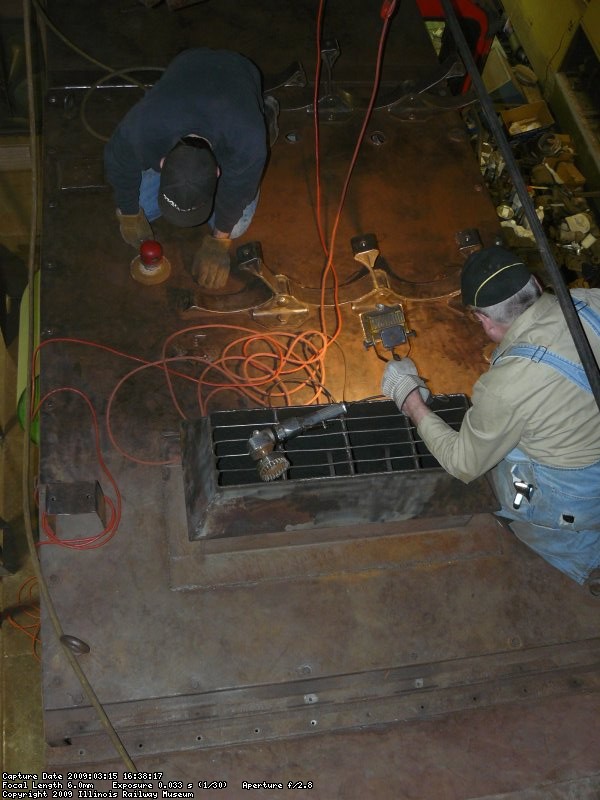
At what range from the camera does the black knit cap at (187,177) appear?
2457 millimetres

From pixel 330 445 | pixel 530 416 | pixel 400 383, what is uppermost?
pixel 530 416

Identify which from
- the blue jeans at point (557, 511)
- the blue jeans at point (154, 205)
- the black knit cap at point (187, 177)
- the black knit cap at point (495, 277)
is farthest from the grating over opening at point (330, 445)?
the blue jeans at point (154, 205)

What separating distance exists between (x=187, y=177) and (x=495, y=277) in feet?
3.60

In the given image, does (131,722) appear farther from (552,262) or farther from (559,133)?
(559,133)

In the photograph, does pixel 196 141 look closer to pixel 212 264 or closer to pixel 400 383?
pixel 212 264

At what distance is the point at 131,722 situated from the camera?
2.17 meters

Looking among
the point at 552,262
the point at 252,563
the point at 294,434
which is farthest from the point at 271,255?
the point at 552,262

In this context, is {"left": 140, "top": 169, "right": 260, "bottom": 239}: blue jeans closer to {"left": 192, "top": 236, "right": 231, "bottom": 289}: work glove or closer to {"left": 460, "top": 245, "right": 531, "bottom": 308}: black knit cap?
{"left": 192, "top": 236, "right": 231, "bottom": 289}: work glove

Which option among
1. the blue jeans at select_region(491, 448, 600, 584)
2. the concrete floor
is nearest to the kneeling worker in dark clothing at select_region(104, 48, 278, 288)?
the blue jeans at select_region(491, 448, 600, 584)

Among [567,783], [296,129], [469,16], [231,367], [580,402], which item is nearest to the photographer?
[580,402]

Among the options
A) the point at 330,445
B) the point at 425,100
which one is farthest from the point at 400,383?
the point at 425,100

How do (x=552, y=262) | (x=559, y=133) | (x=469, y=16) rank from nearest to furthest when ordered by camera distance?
(x=552, y=262) → (x=469, y=16) → (x=559, y=133)

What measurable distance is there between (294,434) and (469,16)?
3.12 m

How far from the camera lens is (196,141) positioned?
8.23 ft
